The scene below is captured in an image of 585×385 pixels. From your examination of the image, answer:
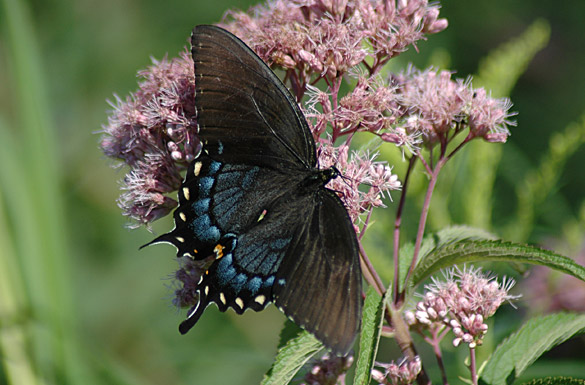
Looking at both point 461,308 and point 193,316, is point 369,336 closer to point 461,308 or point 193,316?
point 461,308

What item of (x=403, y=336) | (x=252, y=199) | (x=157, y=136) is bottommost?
(x=403, y=336)

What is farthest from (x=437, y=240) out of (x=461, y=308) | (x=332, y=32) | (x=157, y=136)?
(x=157, y=136)

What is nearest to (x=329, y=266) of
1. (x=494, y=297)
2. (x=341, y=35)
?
(x=494, y=297)

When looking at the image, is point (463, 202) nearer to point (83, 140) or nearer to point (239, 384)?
point (239, 384)

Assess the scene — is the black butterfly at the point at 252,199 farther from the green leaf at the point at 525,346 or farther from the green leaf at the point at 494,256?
the green leaf at the point at 525,346

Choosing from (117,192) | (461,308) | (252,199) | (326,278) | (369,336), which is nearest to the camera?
(369,336)

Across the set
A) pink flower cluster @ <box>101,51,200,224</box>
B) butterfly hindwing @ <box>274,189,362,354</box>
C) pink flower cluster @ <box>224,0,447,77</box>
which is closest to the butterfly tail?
butterfly hindwing @ <box>274,189,362,354</box>

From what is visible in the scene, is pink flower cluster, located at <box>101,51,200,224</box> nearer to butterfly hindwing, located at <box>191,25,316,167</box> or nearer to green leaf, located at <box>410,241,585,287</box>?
butterfly hindwing, located at <box>191,25,316,167</box>

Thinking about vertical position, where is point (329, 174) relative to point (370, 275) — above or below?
above
